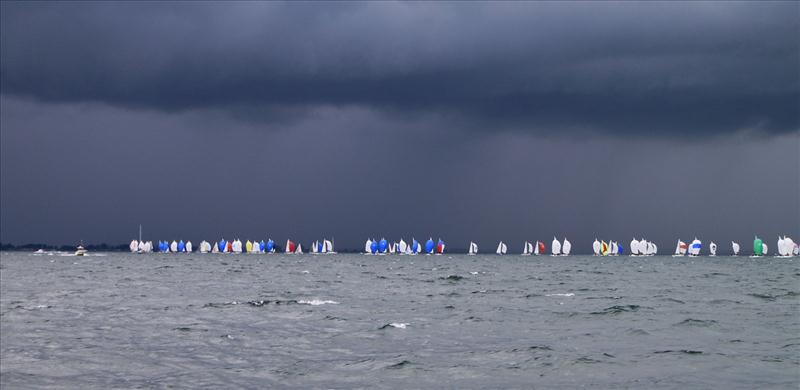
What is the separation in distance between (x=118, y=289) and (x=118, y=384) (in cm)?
3468

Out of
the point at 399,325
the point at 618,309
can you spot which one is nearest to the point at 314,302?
the point at 399,325

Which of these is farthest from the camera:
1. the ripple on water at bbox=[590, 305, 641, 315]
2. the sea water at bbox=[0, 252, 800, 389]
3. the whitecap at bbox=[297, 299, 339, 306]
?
the whitecap at bbox=[297, 299, 339, 306]

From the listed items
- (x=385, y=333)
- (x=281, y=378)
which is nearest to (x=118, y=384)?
(x=281, y=378)

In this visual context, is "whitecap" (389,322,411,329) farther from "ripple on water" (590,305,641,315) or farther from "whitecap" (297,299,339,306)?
"whitecap" (297,299,339,306)

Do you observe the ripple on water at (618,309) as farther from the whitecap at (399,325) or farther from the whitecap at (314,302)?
the whitecap at (314,302)

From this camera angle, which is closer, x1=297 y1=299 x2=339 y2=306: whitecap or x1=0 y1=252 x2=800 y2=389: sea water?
x1=0 y1=252 x2=800 y2=389: sea water

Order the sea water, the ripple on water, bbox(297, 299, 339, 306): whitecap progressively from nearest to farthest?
the sea water, the ripple on water, bbox(297, 299, 339, 306): whitecap

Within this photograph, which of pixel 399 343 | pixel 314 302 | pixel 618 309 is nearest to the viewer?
pixel 399 343

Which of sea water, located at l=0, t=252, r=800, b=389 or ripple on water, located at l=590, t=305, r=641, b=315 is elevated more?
ripple on water, located at l=590, t=305, r=641, b=315

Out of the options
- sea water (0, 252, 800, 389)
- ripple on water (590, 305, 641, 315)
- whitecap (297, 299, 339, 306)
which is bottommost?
sea water (0, 252, 800, 389)

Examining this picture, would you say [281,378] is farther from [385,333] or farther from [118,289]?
[118,289]

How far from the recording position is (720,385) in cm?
1764

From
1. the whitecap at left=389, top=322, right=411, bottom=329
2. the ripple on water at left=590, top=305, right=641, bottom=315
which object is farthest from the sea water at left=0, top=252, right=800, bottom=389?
the ripple on water at left=590, top=305, right=641, bottom=315

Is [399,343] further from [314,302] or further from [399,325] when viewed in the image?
[314,302]
